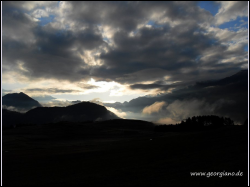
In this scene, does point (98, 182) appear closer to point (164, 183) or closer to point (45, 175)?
point (164, 183)

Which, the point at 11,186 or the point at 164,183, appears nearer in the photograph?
the point at 164,183

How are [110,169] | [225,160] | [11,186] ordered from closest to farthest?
[11,186]
[225,160]
[110,169]

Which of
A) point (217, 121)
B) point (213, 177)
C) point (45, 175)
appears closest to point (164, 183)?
point (213, 177)

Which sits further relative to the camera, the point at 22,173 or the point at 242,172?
the point at 22,173

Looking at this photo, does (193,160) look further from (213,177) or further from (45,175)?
(45,175)

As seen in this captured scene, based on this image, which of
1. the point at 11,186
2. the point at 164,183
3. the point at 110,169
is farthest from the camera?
the point at 110,169

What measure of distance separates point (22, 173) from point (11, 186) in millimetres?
4706

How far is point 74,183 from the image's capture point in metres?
17.2

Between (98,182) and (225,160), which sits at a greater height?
(225,160)

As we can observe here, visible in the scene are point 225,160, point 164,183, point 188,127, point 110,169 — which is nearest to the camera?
point 164,183

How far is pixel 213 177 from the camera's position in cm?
1611

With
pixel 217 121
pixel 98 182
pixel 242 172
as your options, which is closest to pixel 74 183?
pixel 98 182

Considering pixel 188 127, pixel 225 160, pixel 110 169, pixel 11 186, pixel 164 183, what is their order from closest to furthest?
pixel 164 183 → pixel 11 186 → pixel 225 160 → pixel 110 169 → pixel 188 127

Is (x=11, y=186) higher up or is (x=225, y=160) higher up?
(x=225, y=160)
